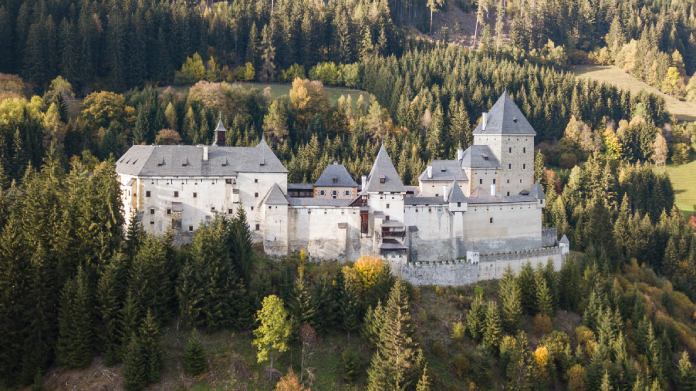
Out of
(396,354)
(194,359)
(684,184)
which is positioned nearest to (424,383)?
(396,354)

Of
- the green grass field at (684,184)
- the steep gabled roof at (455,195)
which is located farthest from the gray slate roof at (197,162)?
the green grass field at (684,184)

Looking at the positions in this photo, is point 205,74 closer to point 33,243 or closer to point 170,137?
point 170,137

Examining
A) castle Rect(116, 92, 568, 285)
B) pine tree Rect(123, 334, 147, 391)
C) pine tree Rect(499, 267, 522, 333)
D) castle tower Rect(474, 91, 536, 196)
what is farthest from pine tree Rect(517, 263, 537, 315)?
pine tree Rect(123, 334, 147, 391)

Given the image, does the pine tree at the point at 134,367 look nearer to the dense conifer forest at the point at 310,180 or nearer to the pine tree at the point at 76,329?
the dense conifer forest at the point at 310,180

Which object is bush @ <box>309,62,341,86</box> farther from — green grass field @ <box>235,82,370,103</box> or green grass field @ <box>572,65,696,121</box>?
green grass field @ <box>572,65,696,121</box>

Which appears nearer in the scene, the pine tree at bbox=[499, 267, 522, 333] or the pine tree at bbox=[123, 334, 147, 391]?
the pine tree at bbox=[123, 334, 147, 391]

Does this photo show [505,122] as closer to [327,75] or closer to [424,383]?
[424,383]
